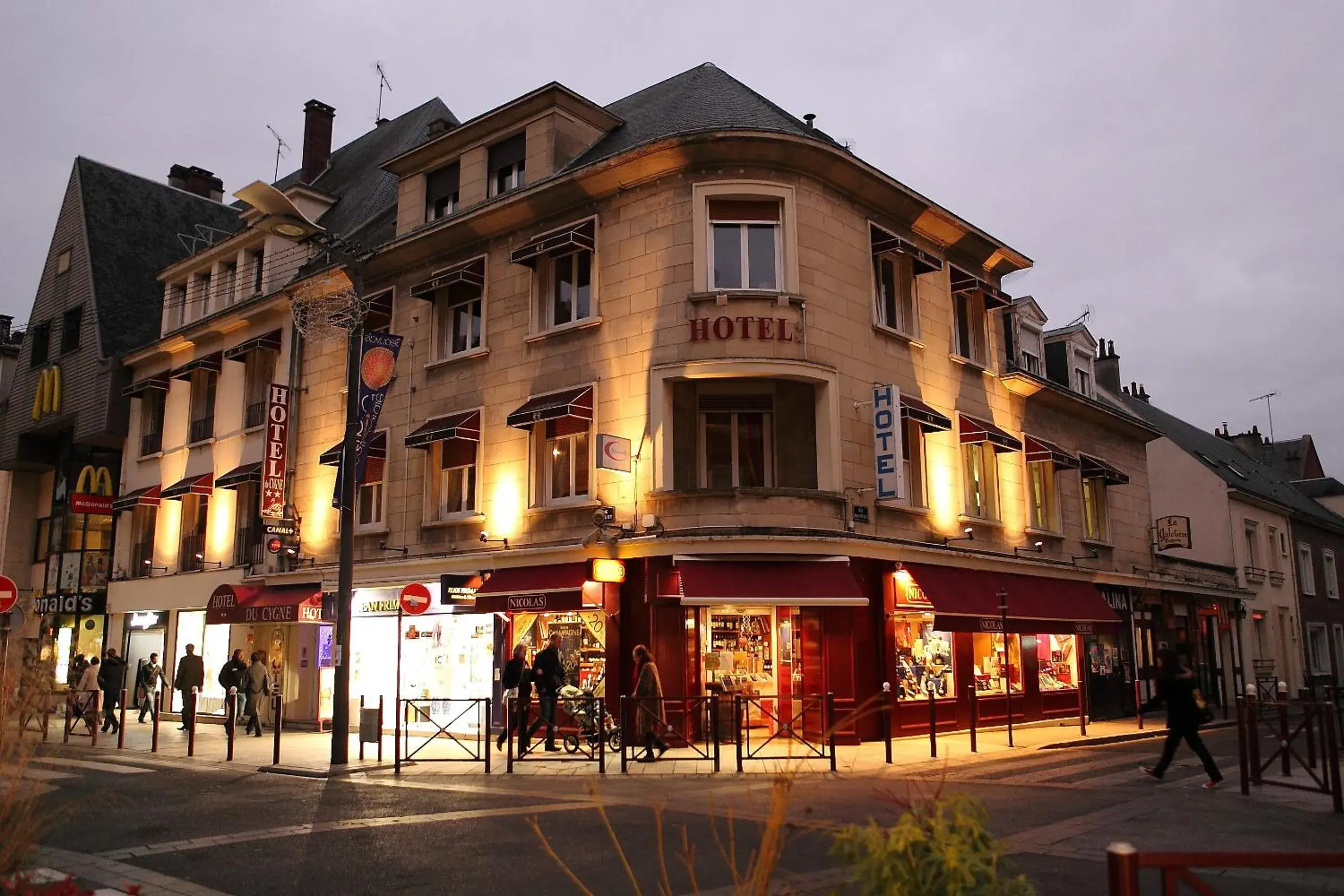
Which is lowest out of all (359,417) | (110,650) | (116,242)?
(110,650)

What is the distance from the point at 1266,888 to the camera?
6824 mm

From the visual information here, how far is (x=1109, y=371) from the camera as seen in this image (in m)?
36.0

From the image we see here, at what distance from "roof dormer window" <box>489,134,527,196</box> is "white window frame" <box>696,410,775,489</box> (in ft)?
21.5

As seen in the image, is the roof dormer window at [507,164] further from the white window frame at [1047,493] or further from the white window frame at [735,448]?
the white window frame at [1047,493]

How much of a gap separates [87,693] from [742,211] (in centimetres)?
1541

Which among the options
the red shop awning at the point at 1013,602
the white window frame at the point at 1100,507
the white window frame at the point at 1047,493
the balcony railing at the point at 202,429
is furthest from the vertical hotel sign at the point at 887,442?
the balcony railing at the point at 202,429

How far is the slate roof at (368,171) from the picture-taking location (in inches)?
1039

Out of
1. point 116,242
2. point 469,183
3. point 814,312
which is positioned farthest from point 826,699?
point 116,242

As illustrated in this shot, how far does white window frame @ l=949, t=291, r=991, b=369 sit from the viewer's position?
71.1 ft

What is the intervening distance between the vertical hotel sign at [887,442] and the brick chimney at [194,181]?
29.1 meters

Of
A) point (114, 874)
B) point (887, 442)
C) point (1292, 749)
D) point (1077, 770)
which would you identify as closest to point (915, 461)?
point (887, 442)

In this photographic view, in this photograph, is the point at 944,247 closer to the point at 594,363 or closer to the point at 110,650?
the point at 594,363

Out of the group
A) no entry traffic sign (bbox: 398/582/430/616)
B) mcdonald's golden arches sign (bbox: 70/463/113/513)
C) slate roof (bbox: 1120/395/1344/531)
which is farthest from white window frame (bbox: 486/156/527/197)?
slate roof (bbox: 1120/395/1344/531)

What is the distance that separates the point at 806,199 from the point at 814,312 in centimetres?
196
